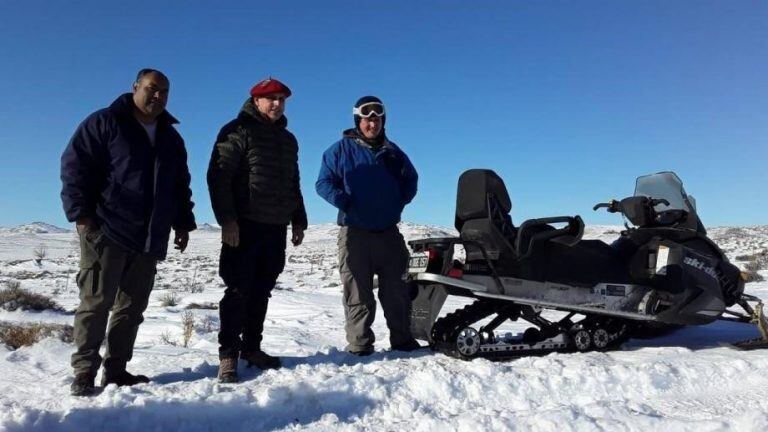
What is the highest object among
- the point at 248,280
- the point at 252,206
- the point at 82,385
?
the point at 252,206

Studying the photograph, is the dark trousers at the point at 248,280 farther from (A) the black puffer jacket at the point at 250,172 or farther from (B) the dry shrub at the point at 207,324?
(B) the dry shrub at the point at 207,324

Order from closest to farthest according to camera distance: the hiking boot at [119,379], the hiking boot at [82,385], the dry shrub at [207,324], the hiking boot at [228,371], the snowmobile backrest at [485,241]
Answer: the hiking boot at [82,385] < the hiking boot at [119,379] < the hiking boot at [228,371] < the snowmobile backrest at [485,241] < the dry shrub at [207,324]

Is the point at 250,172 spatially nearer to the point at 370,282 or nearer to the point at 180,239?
the point at 180,239

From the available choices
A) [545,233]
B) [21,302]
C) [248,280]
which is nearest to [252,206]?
[248,280]

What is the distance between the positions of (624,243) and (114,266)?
4.30 m

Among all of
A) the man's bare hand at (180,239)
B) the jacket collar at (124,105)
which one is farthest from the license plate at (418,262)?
the jacket collar at (124,105)

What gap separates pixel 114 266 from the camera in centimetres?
339

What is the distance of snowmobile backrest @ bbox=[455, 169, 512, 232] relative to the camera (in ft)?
14.4

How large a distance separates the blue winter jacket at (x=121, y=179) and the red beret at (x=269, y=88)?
0.76m

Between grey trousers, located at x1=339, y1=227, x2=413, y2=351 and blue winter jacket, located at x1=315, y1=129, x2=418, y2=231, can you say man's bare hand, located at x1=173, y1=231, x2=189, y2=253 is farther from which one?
grey trousers, located at x1=339, y1=227, x2=413, y2=351

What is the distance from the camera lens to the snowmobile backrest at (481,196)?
4.39m

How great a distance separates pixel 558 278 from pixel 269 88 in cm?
278

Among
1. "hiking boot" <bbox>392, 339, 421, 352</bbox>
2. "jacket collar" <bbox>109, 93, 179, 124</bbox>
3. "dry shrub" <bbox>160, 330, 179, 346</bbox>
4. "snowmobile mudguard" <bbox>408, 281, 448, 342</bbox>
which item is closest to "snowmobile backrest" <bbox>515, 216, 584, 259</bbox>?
"snowmobile mudguard" <bbox>408, 281, 448, 342</bbox>

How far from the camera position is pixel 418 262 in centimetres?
443
